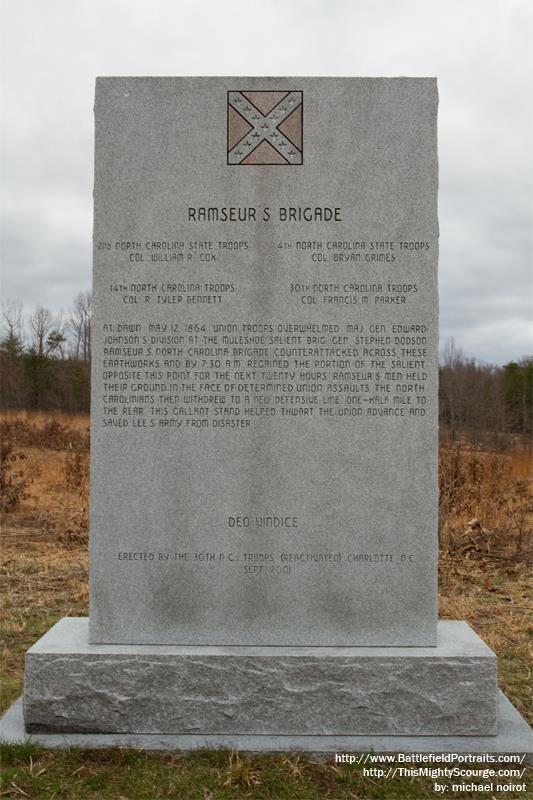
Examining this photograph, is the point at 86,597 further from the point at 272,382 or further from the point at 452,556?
the point at 452,556

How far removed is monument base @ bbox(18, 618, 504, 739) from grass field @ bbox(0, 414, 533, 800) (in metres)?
0.23

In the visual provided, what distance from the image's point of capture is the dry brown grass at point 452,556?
→ 18.6 feet

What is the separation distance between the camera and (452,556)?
8.27 metres

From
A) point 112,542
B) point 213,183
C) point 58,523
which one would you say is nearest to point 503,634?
point 112,542

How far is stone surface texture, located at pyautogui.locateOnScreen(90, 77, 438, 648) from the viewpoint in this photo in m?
4.23

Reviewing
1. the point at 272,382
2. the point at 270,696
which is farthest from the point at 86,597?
the point at 272,382

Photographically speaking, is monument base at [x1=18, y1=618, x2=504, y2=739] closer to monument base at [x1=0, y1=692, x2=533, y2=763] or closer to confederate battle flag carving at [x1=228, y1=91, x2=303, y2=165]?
monument base at [x1=0, y1=692, x2=533, y2=763]

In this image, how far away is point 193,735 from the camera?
4.01 meters

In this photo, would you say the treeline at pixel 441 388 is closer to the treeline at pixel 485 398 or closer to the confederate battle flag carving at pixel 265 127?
the treeline at pixel 485 398

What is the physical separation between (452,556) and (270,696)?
4.68 meters

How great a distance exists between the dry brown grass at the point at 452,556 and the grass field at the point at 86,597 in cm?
1

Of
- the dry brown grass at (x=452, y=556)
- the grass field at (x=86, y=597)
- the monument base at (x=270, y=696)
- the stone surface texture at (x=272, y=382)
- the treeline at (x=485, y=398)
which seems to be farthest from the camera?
the treeline at (x=485, y=398)

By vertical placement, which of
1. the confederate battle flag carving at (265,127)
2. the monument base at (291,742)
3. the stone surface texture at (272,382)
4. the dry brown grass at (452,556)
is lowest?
the monument base at (291,742)

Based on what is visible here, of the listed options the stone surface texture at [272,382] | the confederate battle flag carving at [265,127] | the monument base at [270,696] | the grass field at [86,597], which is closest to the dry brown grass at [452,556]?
the grass field at [86,597]
